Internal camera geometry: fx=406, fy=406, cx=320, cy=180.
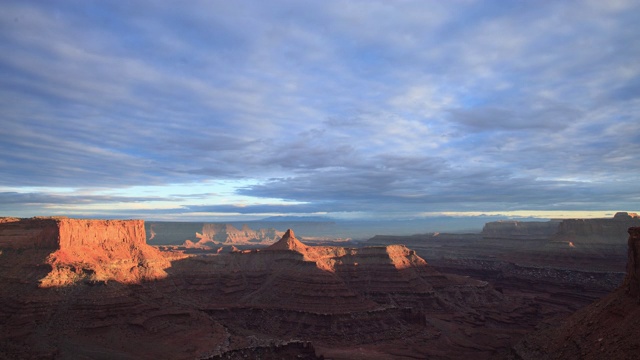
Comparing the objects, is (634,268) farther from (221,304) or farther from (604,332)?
(221,304)

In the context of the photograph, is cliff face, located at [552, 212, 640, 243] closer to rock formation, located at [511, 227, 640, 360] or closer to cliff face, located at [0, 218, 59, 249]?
rock formation, located at [511, 227, 640, 360]

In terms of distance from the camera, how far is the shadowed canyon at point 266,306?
49.6m

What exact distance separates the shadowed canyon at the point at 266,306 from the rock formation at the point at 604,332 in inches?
6.4

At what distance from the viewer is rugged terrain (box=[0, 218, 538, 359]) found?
5741 centimetres

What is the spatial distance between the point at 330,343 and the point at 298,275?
2139 cm

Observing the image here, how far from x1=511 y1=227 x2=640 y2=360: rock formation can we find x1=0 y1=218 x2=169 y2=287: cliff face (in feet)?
212

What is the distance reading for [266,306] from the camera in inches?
3231

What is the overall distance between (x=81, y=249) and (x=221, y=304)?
2788cm

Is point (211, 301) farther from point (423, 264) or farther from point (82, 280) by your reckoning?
point (423, 264)

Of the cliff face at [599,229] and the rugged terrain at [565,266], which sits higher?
the cliff face at [599,229]

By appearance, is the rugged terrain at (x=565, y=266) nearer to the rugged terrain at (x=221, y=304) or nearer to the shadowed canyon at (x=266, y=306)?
the shadowed canyon at (x=266, y=306)

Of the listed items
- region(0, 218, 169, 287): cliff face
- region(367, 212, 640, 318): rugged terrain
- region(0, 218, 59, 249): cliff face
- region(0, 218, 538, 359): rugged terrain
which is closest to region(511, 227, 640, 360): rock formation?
region(0, 218, 538, 359): rugged terrain

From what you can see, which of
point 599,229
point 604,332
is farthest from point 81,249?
point 599,229

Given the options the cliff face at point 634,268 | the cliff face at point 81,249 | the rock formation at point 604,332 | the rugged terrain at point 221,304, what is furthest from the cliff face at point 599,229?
the cliff face at point 81,249
